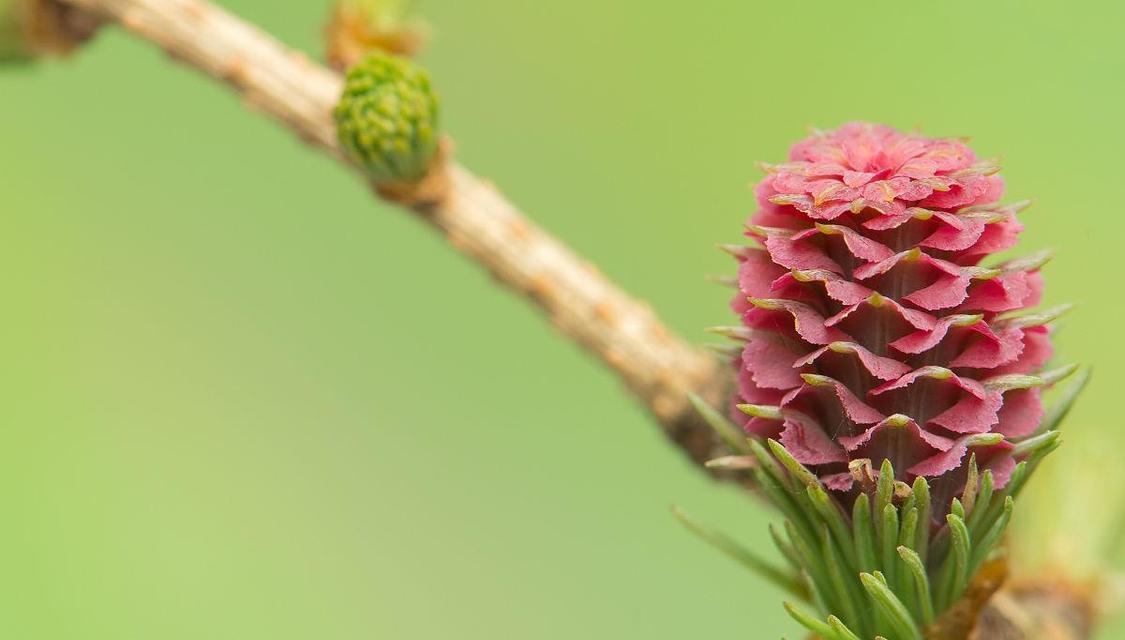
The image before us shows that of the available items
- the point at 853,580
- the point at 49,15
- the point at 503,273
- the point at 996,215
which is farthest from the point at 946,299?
the point at 49,15

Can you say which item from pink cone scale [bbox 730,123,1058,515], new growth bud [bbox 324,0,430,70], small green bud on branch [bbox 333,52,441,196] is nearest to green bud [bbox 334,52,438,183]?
small green bud on branch [bbox 333,52,441,196]

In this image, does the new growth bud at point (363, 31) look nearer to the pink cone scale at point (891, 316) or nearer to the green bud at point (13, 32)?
the green bud at point (13, 32)

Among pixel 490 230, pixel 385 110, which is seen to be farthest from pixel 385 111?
pixel 490 230

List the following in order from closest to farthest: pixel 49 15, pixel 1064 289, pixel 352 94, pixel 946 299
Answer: pixel 946 299, pixel 352 94, pixel 49 15, pixel 1064 289

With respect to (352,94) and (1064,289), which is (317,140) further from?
(1064,289)

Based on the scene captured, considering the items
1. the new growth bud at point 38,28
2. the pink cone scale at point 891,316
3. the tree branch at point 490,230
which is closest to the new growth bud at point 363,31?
the tree branch at point 490,230

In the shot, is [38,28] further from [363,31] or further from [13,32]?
[363,31]
